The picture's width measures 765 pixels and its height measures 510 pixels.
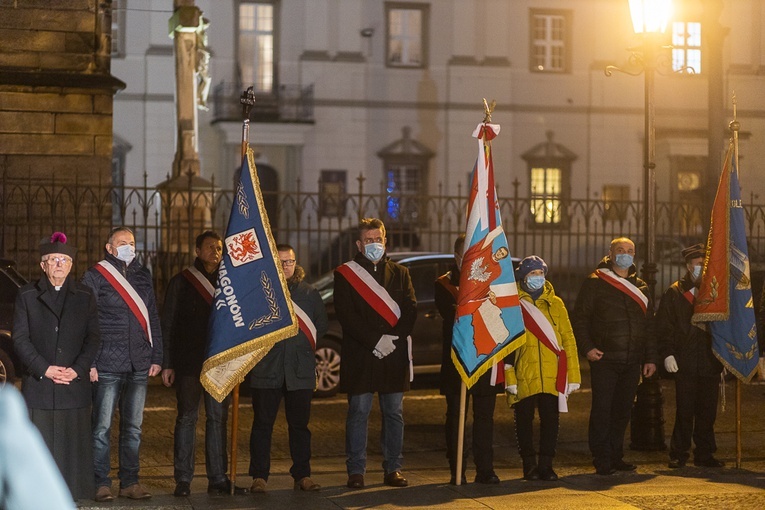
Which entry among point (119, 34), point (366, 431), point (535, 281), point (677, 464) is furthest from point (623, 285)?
point (119, 34)

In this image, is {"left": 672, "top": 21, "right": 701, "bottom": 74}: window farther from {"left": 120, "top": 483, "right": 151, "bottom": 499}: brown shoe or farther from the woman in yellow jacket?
{"left": 120, "top": 483, "right": 151, "bottom": 499}: brown shoe

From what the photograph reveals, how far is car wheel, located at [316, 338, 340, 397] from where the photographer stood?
14523 millimetres

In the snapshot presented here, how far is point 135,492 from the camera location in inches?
337

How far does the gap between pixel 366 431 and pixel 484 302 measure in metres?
1.23

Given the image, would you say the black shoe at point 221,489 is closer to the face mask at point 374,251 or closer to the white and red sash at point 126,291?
the white and red sash at point 126,291

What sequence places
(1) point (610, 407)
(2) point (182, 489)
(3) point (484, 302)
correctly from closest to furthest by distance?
1. (2) point (182, 489)
2. (3) point (484, 302)
3. (1) point (610, 407)

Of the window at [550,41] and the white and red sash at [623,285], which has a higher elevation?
the window at [550,41]

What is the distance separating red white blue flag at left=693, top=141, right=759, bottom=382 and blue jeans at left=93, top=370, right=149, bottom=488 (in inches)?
173

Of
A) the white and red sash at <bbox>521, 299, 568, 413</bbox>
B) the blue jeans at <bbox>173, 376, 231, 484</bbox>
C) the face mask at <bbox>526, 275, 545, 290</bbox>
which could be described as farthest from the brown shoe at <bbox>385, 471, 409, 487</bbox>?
the face mask at <bbox>526, 275, 545, 290</bbox>

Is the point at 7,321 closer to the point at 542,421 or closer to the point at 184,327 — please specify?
the point at 184,327

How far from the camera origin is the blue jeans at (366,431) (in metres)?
9.16

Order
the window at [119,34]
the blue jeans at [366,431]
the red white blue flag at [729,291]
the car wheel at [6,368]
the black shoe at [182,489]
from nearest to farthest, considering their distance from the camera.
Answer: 1. the black shoe at [182,489]
2. the blue jeans at [366,431]
3. the red white blue flag at [729,291]
4. the car wheel at [6,368]
5. the window at [119,34]

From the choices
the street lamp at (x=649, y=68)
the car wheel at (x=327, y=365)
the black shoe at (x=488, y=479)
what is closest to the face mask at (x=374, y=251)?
the black shoe at (x=488, y=479)

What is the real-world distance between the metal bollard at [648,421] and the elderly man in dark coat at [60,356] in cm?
491
